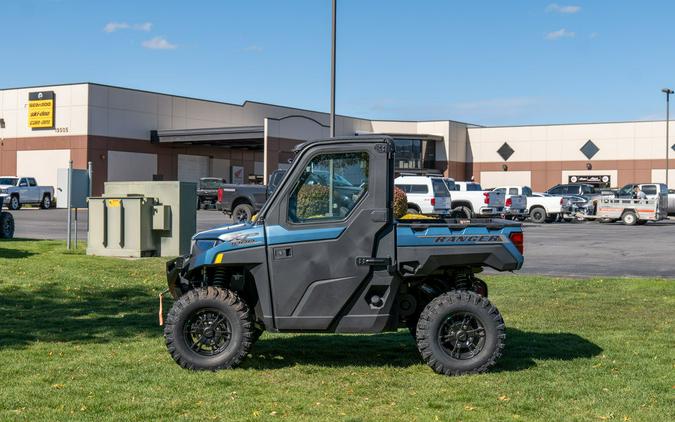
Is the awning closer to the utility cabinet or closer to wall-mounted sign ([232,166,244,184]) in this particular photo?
wall-mounted sign ([232,166,244,184])

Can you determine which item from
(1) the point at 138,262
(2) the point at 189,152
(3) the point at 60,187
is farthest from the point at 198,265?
(2) the point at 189,152

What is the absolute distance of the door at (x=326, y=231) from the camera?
784 centimetres

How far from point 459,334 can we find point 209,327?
2314mm

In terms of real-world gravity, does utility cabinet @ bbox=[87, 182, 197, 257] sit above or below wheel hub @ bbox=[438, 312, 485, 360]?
above

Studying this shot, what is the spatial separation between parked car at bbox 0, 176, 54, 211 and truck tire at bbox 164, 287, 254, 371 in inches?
1566

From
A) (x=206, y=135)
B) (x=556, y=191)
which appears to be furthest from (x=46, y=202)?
(x=556, y=191)

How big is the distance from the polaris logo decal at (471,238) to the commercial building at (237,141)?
154 ft

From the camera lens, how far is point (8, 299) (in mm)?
12766

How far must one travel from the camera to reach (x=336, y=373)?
799 cm

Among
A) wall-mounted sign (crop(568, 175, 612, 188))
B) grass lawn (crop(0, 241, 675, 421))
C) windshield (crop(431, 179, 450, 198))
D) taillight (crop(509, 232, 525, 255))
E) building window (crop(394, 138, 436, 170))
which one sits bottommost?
grass lawn (crop(0, 241, 675, 421))

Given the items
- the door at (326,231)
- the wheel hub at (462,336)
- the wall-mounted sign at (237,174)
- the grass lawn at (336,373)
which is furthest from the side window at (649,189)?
the door at (326,231)

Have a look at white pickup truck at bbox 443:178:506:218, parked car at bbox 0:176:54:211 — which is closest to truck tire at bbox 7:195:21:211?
parked car at bbox 0:176:54:211

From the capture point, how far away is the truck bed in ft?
26.0

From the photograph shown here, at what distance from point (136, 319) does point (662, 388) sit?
663 cm
